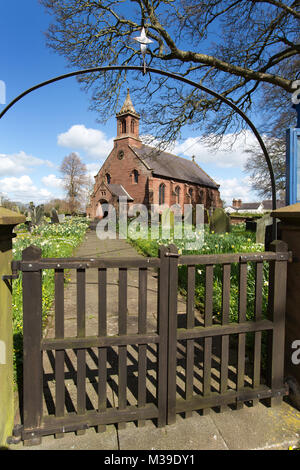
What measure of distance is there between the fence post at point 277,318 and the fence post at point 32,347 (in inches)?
69.7

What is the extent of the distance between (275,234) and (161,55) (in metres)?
7.34

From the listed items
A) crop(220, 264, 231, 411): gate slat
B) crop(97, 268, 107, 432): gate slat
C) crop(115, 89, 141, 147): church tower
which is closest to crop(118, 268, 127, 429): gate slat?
crop(97, 268, 107, 432): gate slat

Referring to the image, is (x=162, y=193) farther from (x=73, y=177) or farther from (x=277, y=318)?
(x=277, y=318)

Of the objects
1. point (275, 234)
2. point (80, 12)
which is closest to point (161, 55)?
point (80, 12)

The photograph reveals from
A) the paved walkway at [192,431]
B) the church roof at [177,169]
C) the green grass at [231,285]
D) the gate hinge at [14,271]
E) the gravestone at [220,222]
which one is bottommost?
the paved walkway at [192,431]

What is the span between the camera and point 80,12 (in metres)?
7.46

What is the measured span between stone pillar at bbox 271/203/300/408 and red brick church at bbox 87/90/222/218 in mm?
29352

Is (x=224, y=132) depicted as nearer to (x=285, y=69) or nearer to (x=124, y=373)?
(x=285, y=69)

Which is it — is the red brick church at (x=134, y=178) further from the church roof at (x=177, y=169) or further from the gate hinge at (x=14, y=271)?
the gate hinge at (x=14, y=271)

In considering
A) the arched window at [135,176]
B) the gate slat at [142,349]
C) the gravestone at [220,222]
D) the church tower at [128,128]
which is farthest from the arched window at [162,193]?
the gate slat at [142,349]

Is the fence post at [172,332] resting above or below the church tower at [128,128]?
below

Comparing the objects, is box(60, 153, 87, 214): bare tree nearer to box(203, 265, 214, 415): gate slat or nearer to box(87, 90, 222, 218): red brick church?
box(87, 90, 222, 218): red brick church

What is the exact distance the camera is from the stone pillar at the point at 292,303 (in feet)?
7.31

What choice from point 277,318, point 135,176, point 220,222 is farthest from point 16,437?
point 135,176
